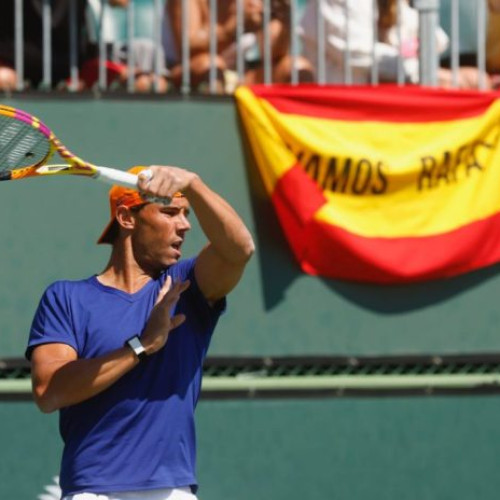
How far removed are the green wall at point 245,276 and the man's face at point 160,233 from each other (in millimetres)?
1989

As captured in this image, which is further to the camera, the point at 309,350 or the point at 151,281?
the point at 309,350

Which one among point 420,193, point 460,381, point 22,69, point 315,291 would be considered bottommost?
point 460,381

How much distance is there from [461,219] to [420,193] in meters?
0.22

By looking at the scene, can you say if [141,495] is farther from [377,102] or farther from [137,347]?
[377,102]

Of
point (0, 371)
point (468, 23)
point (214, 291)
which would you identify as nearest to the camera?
point (214, 291)

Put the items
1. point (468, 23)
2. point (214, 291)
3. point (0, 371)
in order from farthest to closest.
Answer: point (468, 23), point (0, 371), point (214, 291)

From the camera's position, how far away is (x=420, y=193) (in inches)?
259

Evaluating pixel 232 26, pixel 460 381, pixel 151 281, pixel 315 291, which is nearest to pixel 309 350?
pixel 315 291

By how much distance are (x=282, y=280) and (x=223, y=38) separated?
1134 millimetres

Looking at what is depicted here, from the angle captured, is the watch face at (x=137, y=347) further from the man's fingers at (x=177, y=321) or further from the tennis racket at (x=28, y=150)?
the tennis racket at (x=28, y=150)

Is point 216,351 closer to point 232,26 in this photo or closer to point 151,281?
point 232,26

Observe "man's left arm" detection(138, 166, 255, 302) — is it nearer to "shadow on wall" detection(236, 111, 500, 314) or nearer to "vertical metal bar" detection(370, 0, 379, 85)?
"shadow on wall" detection(236, 111, 500, 314)

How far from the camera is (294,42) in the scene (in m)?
6.44

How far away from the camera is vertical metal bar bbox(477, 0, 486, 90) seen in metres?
6.80
